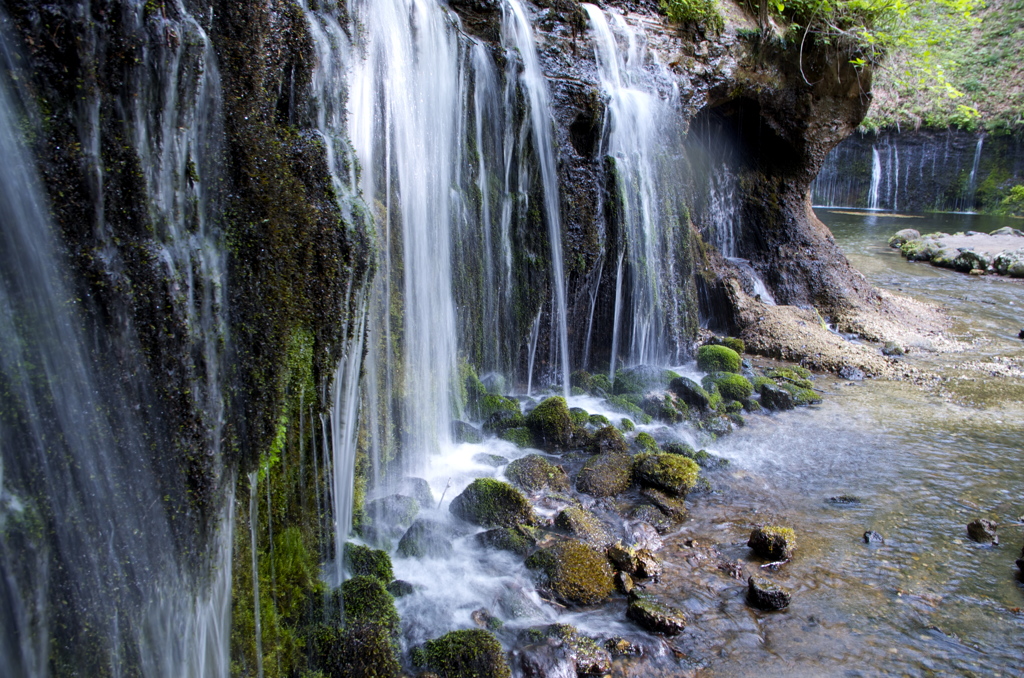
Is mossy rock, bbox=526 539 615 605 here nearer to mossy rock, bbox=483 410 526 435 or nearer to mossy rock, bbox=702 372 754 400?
mossy rock, bbox=483 410 526 435

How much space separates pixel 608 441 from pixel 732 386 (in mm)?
3015

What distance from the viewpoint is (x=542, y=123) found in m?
8.35

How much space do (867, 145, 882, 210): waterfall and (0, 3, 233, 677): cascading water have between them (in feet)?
106

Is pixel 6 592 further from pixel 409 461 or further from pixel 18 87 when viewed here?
pixel 409 461

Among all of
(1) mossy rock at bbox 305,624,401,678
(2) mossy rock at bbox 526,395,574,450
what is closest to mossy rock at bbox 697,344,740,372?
(2) mossy rock at bbox 526,395,574,450

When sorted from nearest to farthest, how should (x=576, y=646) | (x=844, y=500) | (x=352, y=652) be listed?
1. (x=352, y=652)
2. (x=576, y=646)
3. (x=844, y=500)

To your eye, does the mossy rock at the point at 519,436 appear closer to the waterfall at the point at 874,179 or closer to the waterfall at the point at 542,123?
the waterfall at the point at 542,123

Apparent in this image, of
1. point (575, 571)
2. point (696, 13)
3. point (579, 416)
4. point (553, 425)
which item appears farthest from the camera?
point (696, 13)

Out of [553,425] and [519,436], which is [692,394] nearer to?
[553,425]

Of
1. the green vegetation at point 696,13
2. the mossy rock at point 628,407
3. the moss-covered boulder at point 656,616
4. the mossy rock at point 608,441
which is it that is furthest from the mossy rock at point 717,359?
the moss-covered boulder at point 656,616

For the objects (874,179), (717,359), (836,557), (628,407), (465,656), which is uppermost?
(874,179)

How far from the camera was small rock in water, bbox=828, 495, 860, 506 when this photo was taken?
6243 millimetres

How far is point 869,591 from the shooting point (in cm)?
483

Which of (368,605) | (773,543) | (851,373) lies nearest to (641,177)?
(851,373)
